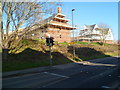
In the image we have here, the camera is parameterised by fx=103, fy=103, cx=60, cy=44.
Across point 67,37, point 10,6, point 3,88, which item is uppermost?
point 10,6

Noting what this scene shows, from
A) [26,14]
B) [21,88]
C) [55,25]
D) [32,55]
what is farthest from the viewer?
[55,25]

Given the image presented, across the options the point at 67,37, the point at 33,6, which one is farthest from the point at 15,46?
the point at 67,37

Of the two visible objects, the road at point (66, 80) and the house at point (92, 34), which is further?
the house at point (92, 34)

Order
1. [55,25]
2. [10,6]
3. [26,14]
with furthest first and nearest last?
[55,25], [26,14], [10,6]

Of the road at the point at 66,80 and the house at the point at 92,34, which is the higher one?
the house at the point at 92,34

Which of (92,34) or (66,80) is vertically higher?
(92,34)

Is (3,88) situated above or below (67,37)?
below

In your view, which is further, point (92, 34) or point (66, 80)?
point (92, 34)

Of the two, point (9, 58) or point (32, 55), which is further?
point (32, 55)

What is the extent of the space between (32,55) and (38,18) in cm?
618

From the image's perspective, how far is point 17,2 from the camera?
1373 cm

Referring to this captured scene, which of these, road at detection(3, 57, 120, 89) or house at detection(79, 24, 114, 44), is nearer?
road at detection(3, 57, 120, 89)

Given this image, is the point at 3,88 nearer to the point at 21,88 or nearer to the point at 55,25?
the point at 21,88

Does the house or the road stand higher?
the house
